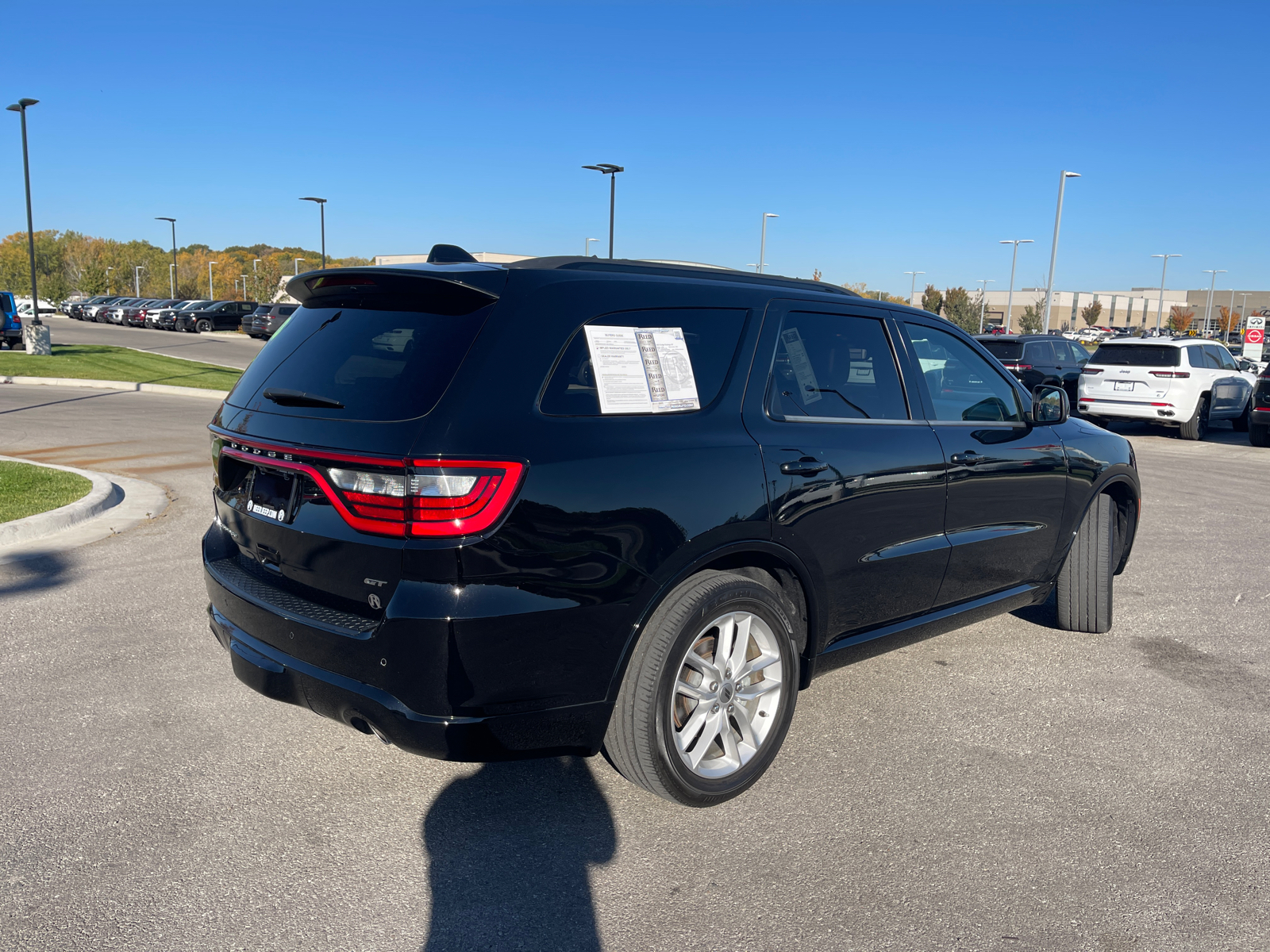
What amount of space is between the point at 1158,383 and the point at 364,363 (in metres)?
16.8

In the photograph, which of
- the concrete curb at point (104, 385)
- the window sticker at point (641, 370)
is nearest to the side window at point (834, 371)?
the window sticker at point (641, 370)

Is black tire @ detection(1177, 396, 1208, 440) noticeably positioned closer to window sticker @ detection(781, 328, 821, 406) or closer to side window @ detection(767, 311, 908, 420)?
side window @ detection(767, 311, 908, 420)

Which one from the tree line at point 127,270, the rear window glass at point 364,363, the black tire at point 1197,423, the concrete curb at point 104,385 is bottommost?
the concrete curb at point 104,385

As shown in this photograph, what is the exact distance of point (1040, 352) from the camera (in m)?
19.5

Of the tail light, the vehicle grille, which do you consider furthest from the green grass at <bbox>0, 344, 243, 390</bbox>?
the tail light

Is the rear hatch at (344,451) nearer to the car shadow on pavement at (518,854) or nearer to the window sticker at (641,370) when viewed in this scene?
the window sticker at (641,370)

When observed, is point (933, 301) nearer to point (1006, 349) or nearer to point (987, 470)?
point (1006, 349)

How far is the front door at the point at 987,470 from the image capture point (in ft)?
14.4

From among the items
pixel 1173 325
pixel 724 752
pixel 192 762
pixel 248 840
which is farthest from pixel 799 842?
pixel 1173 325

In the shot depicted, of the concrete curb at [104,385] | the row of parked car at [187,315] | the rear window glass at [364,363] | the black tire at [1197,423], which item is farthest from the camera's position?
the row of parked car at [187,315]

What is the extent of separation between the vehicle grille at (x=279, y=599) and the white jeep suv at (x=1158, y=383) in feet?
54.6

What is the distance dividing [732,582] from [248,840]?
1.77 metres

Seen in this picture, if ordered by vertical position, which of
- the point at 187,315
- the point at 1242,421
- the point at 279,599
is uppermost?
the point at 187,315

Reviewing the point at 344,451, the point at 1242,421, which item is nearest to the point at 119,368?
the point at 344,451
